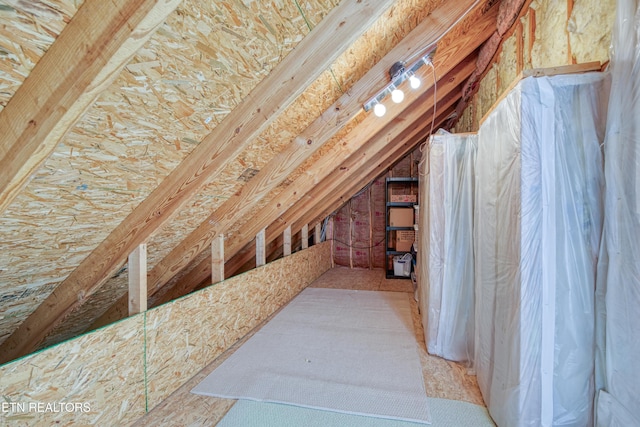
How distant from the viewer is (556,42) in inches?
58.4

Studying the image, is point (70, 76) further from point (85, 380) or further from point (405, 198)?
point (405, 198)

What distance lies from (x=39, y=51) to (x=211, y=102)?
58 centimetres

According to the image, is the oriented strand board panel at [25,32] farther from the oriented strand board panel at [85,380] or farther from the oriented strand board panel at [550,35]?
the oriented strand board panel at [550,35]

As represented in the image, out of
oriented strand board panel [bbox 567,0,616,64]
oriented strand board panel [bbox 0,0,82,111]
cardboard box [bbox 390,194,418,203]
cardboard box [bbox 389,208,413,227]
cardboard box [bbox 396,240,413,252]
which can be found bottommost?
cardboard box [bbox 396,240,413,252]

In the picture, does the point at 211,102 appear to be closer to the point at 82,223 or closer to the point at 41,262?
the point at 82,223

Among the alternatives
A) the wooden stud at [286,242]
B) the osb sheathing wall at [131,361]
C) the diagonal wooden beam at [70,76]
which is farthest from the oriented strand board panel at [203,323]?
the diagonal wooden beam at [70,76]

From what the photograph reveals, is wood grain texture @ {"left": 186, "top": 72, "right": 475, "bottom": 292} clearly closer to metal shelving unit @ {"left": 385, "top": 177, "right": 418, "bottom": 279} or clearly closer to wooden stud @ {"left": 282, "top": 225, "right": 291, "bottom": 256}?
wooden stud @ {"left": 282, "top": 225, "right": 291, "bottom": 256}

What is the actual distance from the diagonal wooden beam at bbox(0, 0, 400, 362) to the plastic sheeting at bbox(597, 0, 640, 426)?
0.85m

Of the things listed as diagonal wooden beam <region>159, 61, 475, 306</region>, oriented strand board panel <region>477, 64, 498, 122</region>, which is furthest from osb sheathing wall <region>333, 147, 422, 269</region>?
oriented strand board panel <region>477, 64, 498, 122</region>

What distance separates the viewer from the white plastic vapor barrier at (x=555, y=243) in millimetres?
1171

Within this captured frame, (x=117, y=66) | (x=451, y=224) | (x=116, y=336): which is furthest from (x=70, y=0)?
(x=451, y=224)

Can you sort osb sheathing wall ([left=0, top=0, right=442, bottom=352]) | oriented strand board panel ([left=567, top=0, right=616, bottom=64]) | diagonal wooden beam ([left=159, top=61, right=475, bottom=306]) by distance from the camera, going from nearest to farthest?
osb sheathing wall ([left=0, top=0, right=442, bottom=352])
oriented strand board panel ([left=567, top=0, right=616, bottom=64])
diagonal wooden beam ([left=159, top=61, right=475, bottom=306])

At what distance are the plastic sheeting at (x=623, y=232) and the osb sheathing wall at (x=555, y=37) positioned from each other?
0.24m

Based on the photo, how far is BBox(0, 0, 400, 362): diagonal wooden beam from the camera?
48.8 inches
